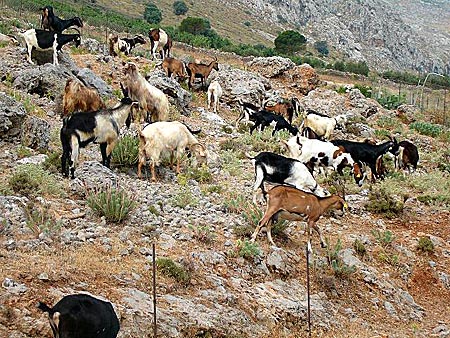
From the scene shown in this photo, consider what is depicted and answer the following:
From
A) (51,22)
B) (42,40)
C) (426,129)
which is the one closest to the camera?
(42,40)

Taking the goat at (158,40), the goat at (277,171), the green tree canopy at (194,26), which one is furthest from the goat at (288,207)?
the green tree canopy at (194,26)

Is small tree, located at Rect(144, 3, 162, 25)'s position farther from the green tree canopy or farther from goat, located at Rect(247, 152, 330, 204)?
goat, located at Rect(247, 152, 330, 204)

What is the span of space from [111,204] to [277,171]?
3.42 m

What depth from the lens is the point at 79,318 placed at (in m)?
4.88

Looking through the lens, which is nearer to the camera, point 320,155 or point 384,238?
point 384,238

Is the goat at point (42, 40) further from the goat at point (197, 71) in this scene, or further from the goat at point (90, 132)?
the goat at point (90, 132)

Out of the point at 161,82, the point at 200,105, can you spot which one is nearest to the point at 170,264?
Result: the point at 161,82

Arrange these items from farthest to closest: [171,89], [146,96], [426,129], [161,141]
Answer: [426,129] < [171,89] < [146,96] < [161,141]

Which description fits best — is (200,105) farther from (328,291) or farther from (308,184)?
(328,291)

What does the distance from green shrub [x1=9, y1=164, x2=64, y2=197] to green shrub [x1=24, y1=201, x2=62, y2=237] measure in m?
0.43

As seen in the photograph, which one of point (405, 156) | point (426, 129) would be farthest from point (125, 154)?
point (426, 129)

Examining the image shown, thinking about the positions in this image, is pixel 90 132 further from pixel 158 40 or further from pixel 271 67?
pixel 271 67

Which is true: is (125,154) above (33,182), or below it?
below

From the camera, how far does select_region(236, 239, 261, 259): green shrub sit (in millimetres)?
8633
